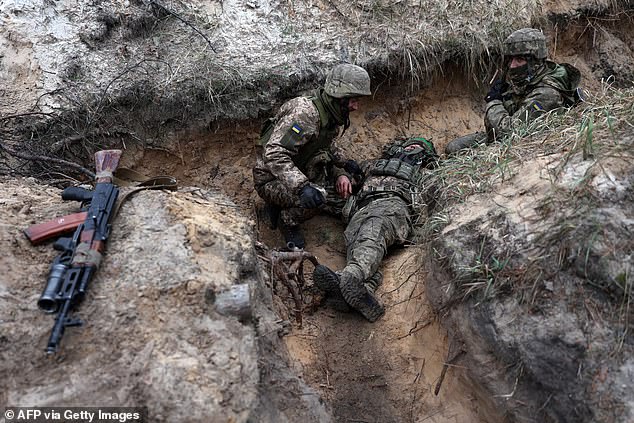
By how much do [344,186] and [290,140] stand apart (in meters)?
0.89

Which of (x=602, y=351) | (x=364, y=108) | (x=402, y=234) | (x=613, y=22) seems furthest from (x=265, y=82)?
(x=613, y=22)

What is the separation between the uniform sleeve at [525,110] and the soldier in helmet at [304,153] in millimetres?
1411

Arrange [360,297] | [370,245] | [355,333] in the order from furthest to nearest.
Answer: [370,245] < [355,333] < [360,297]

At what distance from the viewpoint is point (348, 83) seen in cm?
562

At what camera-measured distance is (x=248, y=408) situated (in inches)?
123

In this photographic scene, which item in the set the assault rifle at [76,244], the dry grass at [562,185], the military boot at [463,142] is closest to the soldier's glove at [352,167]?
the military boot at [463,142]

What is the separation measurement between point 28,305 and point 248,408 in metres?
1.46

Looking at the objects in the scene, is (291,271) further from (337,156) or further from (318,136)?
(337,156)

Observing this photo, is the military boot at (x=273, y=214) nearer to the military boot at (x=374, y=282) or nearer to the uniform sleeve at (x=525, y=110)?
the military boot at (x=374, y=282)

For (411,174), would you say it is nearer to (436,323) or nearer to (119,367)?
(436,323)

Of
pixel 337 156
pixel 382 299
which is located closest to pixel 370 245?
pixel 382 299

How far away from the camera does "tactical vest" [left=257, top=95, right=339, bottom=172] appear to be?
227 inches

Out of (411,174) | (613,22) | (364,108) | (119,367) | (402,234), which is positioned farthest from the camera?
(613,22)

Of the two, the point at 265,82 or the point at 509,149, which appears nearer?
the point at 509,149
